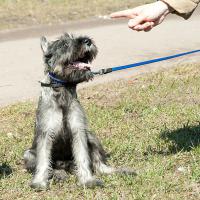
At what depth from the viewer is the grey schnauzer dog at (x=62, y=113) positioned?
5977 mm

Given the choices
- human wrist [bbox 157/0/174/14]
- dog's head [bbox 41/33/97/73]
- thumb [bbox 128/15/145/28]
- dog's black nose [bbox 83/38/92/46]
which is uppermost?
human wrist [bbox 157/0/174/14]

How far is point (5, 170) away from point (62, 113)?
1.18m

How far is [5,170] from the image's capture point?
6785 mm

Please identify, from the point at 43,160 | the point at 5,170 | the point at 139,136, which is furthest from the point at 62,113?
the point at 139,136

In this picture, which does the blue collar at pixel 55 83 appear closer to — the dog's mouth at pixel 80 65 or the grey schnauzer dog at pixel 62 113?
the grey schnauzer dog at pixel 62 113

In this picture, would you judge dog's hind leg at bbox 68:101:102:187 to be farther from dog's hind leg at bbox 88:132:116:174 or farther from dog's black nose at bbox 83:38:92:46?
dog's black nose at bbox 83:38:92:46

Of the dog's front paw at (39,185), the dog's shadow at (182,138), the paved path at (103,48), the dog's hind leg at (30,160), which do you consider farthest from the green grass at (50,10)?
the dog's front paw at (39,185)

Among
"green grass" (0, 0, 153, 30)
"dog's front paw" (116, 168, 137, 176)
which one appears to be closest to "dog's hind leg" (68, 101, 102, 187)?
"dog's front paw" (116, 168, 137, 176)

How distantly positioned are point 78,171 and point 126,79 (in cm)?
532

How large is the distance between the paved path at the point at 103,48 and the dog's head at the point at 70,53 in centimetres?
426

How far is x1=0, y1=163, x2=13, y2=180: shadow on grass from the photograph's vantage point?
21.7ft

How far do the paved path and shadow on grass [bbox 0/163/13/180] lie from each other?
3344mm

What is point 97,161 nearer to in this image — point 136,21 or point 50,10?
point 136,21

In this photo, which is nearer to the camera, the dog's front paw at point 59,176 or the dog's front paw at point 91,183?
the dog's front paw at point 91,183
